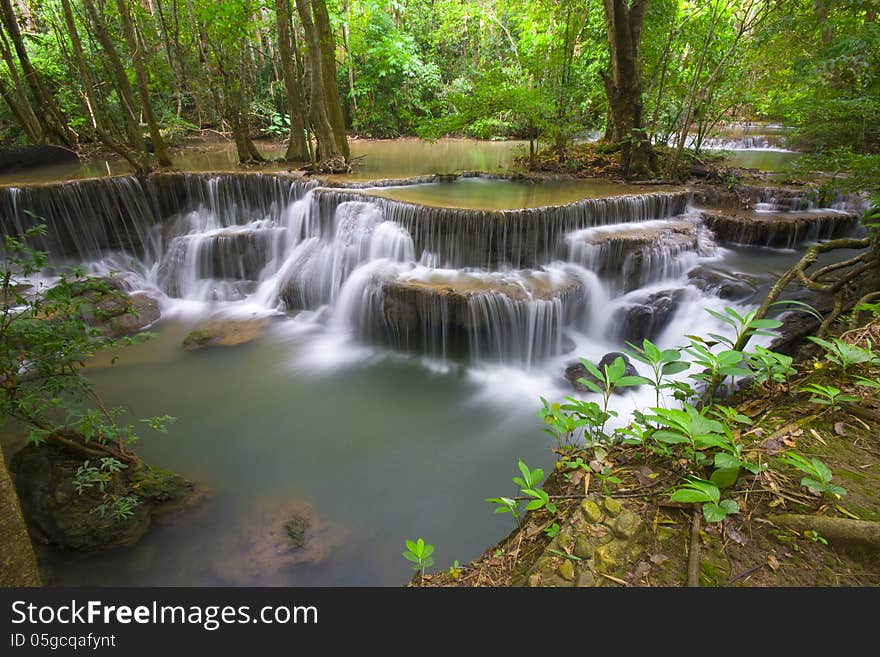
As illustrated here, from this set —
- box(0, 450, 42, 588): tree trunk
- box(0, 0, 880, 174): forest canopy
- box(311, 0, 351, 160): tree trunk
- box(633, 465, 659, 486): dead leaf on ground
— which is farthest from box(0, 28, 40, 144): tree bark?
box(633, 465, 659, 486): dead leaf on ground

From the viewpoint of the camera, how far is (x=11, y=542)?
204 cm

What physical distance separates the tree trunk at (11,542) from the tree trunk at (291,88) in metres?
11.5

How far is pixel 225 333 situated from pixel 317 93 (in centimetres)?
645

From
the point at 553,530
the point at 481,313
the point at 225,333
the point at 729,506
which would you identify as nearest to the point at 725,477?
the point at 729,506

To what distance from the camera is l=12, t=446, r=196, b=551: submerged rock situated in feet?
12.5

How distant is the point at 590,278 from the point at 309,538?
18.5 ft

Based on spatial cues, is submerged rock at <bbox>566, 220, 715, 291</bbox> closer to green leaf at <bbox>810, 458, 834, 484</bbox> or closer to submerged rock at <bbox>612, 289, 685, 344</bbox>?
submerged rock at <bbox>612, 289, 685, 344</bbox>

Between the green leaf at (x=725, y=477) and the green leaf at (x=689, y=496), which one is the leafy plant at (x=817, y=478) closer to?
the green leaf at (x=725, y=477)

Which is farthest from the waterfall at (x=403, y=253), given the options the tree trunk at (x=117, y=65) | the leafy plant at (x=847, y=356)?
the leafy plant at (x=847, y=356)

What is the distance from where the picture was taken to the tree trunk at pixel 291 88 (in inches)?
416

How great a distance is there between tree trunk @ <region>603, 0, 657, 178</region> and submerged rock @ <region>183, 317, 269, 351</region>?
8.72 metres

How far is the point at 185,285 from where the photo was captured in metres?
9.48

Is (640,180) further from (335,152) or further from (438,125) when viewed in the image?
(335,152)

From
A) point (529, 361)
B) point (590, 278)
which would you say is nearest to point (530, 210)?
point (590, 278)
